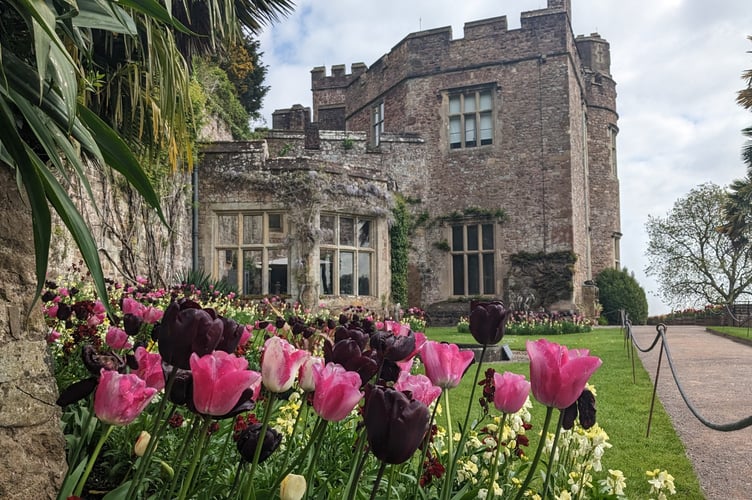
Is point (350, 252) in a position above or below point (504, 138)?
below

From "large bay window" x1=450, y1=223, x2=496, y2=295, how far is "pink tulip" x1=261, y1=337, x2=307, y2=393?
1597 cm

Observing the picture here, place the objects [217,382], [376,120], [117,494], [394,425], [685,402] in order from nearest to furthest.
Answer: [394,425] < [217,382] < [117,494] < [685,402] < [376,120]

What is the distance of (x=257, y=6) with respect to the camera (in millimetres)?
7199

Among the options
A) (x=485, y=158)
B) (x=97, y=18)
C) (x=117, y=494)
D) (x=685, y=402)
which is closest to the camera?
(x=117, y=494)

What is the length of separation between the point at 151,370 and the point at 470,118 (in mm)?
17080

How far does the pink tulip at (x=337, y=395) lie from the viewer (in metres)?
1.03

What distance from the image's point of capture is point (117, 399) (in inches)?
43.0

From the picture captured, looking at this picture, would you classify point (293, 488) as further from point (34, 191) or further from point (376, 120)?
point (376, 120)

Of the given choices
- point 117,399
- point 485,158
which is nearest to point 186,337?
point 117,399

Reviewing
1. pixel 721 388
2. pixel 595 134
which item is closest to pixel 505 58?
pixel 595 134

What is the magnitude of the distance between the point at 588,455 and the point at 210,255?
10180 mm

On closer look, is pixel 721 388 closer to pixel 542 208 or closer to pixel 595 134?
pixel 542 208

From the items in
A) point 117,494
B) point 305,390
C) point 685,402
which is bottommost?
point 685,402

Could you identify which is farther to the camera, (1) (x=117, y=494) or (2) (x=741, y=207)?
(2) (x=741, y=207)
